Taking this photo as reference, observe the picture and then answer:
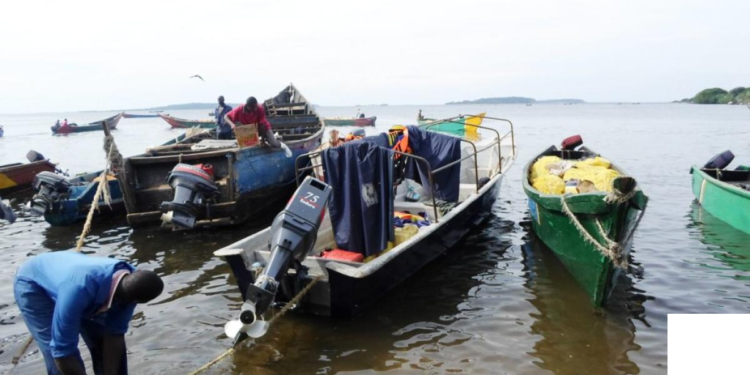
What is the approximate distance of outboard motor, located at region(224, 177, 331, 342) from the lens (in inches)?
152

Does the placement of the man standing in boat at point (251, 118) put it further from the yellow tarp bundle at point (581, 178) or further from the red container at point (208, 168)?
the yellow tarp bundle at point (581, 178)

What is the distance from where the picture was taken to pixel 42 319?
3.48 meters

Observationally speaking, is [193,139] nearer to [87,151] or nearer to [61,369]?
[61,369]

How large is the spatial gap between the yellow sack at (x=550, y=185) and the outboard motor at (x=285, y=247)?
3.67 meters

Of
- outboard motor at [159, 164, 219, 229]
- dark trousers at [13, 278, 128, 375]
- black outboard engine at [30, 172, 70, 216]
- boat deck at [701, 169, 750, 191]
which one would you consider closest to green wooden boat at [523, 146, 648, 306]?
dark trousers at [13, 278, 128, 375]

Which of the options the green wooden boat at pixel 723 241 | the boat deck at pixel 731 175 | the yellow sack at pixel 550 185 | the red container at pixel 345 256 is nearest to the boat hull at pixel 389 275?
the red container at pixel 345 256

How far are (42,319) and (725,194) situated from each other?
11112 millimetres

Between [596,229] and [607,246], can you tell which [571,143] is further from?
[607,246]

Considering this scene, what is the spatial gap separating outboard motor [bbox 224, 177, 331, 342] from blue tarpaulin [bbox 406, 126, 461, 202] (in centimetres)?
293

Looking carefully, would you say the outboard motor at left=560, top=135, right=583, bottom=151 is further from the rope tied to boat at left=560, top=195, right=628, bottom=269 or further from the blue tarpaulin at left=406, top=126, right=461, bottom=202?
the rope tied to boat at left=560, top=195, right=628, bottom=269

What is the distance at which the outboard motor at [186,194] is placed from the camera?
24.9ft

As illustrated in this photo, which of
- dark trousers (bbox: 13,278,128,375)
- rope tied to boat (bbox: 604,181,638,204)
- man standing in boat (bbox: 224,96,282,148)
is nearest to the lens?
dark trousers (bbox: 13,278,128,375)

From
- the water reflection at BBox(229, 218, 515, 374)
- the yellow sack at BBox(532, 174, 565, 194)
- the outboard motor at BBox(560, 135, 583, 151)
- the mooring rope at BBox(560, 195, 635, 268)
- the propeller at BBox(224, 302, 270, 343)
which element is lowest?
the water reflection at BBox(229, 218, 515, 374)

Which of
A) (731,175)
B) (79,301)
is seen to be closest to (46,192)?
(79,301)
